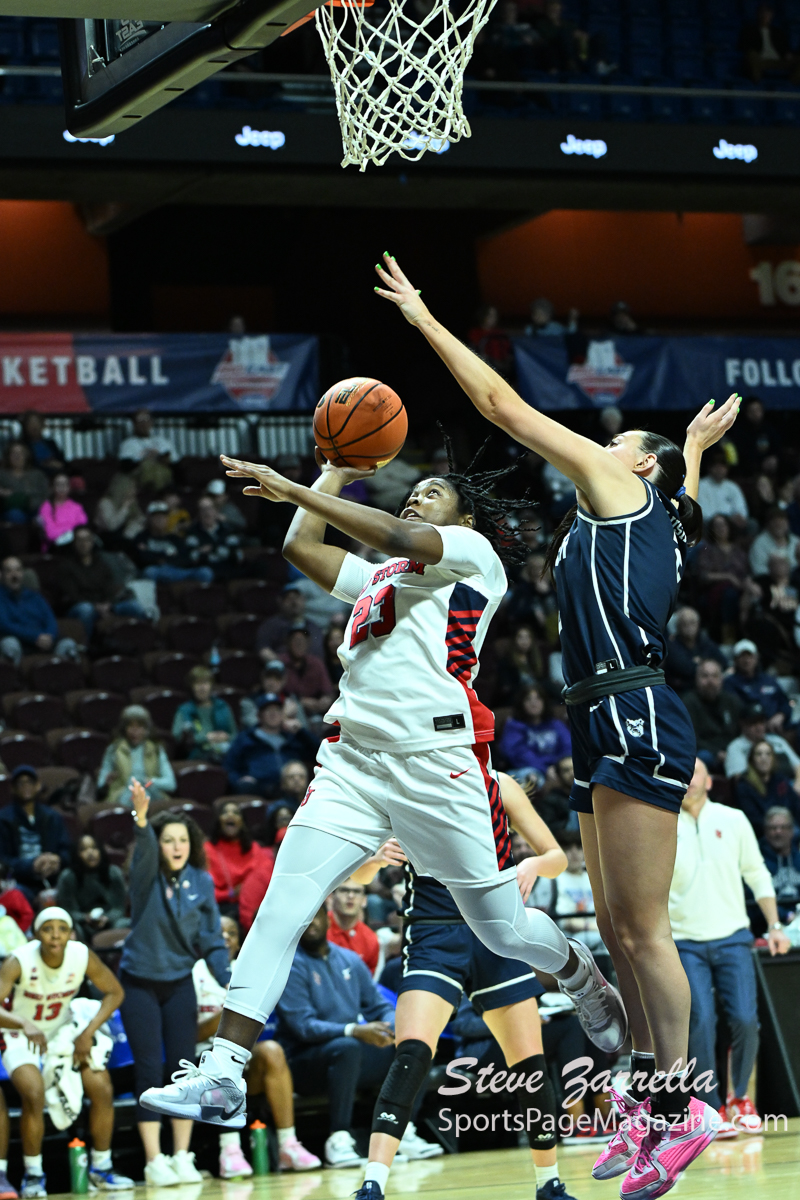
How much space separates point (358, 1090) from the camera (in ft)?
30.1

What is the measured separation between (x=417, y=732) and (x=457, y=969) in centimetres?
171

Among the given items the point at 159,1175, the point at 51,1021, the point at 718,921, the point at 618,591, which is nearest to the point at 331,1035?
the point at 159,1175

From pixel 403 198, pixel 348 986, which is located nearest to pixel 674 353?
pixel 403 198

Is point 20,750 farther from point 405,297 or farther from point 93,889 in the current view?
point 405,297

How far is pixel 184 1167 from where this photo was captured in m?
8.34

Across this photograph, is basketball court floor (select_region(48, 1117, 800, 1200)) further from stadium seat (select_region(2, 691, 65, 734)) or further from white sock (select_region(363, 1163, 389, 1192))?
stadium seat (select_region(2, 691, 65, 734))

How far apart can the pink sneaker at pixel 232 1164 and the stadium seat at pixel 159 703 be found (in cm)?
461

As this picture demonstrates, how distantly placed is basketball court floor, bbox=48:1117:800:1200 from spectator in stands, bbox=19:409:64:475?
7776mm

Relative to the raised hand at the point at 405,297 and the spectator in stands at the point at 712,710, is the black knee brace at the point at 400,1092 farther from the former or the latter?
the spectator in stands at the point at 712,710

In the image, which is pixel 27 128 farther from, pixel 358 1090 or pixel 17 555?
pixel 358 1090

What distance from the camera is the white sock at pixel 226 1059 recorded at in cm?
455

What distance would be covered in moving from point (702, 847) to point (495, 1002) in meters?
3.29

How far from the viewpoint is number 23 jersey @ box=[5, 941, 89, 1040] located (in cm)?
839

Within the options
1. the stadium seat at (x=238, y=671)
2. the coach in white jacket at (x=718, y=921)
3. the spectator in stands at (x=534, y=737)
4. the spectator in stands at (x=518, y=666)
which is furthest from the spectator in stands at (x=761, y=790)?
the stadium seat at (x=238, y=671)
